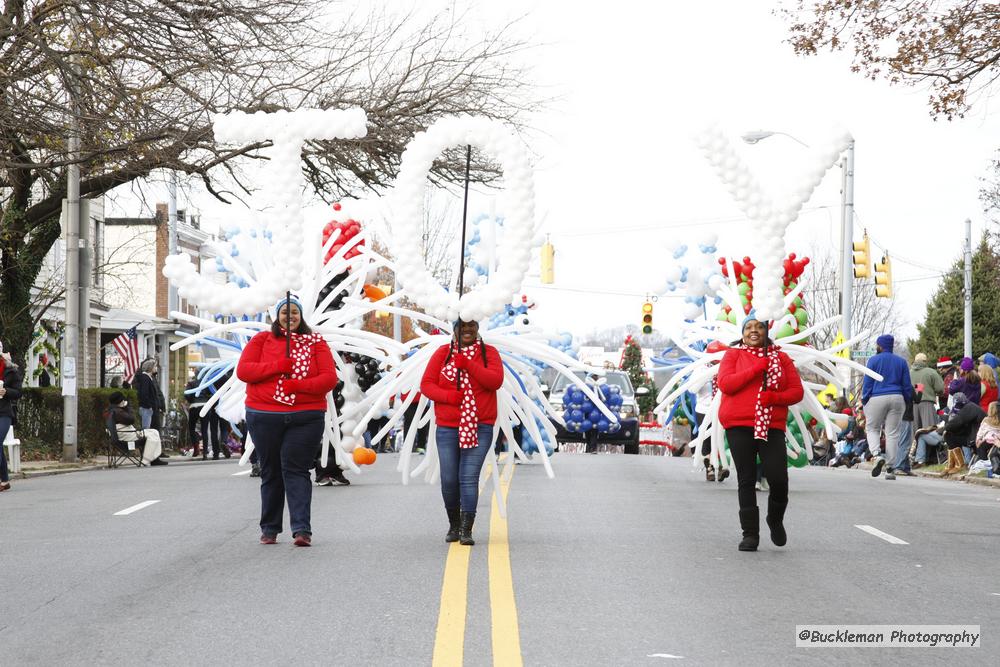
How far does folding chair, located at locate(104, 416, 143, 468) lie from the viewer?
23500 millimetres

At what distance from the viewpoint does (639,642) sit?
272 inches

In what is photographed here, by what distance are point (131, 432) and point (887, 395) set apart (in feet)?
39.3

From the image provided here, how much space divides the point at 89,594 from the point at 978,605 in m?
4.96

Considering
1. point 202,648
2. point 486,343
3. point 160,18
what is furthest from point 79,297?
point 202,648

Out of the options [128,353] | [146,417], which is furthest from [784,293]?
[128,353]

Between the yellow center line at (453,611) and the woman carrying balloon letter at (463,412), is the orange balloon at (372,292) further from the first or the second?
the yellow center line at (453,611)

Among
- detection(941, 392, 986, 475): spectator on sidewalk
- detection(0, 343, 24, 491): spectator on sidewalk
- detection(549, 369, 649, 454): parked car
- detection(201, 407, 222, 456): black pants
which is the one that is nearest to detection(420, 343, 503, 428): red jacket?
detection(0, 343, 24, 491): spectator on sidewalk

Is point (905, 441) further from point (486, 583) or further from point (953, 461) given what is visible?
point (486, 583)

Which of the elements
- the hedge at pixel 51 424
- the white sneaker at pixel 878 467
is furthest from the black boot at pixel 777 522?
the hedge at pixel 51 424

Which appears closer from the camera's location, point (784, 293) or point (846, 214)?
point (784, 293)

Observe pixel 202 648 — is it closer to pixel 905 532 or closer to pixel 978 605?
pixel 978 605

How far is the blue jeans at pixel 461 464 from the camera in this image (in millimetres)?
10352

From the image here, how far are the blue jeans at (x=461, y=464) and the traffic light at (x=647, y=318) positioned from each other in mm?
25461

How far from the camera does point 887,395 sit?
19.5 metres
